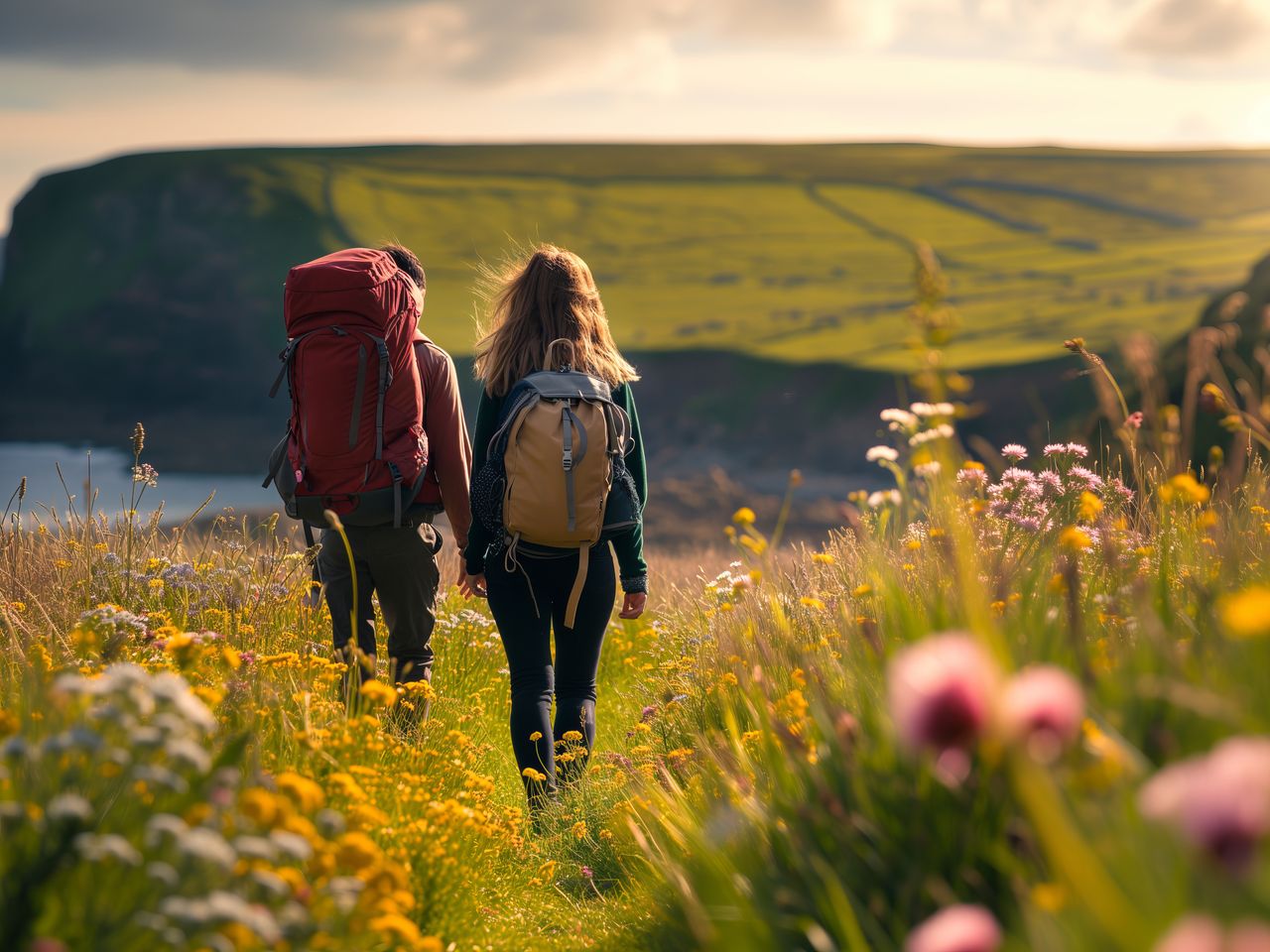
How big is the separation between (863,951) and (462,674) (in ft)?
16.8

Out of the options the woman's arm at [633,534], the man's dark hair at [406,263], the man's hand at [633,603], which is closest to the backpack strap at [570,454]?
the woman's arm at [633,534]

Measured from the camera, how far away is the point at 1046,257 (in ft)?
267

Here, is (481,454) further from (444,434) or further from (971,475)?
(971,475)

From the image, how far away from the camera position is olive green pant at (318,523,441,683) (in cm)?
515

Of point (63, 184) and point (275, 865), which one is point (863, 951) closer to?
point (275, 865)

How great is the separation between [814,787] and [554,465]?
2.18 meters

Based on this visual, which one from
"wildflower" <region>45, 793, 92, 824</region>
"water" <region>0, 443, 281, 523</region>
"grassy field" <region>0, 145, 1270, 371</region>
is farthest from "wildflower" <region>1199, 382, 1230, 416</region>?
"grassy field" <region>0, 145, 1270, 371</region>

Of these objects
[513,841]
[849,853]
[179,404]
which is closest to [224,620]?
[513,841]

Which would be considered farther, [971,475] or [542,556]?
[971,475]

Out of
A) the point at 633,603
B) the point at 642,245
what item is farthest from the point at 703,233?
the point at 633,603

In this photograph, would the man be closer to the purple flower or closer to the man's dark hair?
the man's dark hair

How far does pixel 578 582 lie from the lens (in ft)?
15.5

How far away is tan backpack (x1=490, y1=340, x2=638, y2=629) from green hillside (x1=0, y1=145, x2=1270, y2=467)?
2296 inches

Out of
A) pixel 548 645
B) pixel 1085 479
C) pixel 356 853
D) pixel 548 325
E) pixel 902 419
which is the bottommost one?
pixel 548 645
